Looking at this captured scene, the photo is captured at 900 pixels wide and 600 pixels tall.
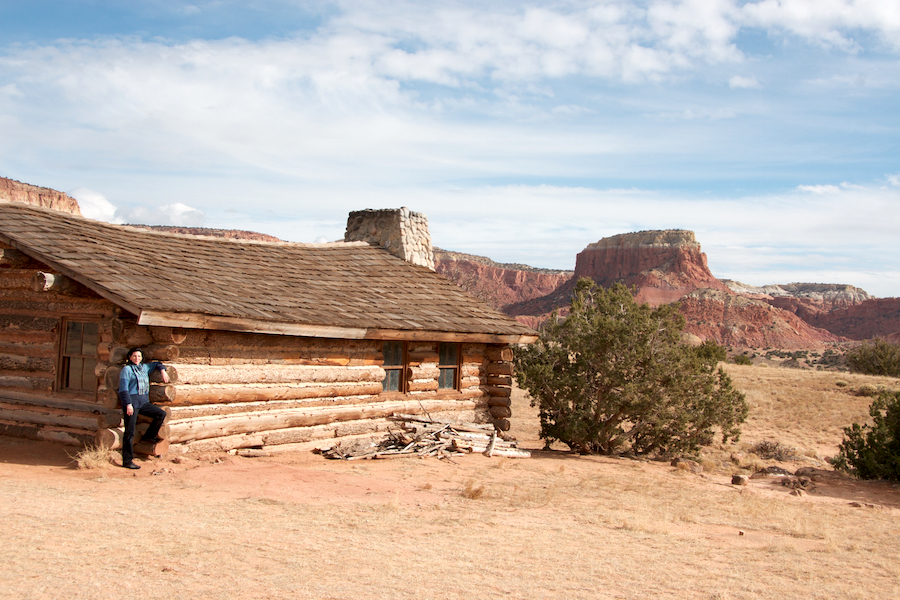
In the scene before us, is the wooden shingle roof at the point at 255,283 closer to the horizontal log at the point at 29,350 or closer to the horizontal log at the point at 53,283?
the horizontal log at the point at 53,283

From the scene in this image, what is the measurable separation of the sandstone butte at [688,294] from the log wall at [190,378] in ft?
216

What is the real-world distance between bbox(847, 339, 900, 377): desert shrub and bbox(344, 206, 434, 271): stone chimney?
33692 mm

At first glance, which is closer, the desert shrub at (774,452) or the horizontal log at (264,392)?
the horizontal log at (264,392)

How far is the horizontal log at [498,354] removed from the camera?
13.6m

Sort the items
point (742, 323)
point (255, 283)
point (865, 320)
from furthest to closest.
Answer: point (865, 320), point (742, 323), point (255, 283)

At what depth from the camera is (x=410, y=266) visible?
15.3 m

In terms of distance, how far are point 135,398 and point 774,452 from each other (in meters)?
14.6

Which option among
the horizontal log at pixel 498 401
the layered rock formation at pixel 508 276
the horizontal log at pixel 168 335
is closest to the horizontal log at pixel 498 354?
the horizontal log at pixel 498 401

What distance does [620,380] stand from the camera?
13445mm

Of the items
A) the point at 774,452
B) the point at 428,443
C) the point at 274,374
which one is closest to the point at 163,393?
the point at 274,374

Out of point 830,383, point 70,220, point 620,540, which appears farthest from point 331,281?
point 830,383

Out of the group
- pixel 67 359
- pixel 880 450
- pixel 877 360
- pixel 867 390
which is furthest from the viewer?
pixel 877 360

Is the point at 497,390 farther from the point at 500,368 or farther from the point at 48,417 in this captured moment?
the point at 48,417

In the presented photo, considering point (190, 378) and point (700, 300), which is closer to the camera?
point (190, 378)
